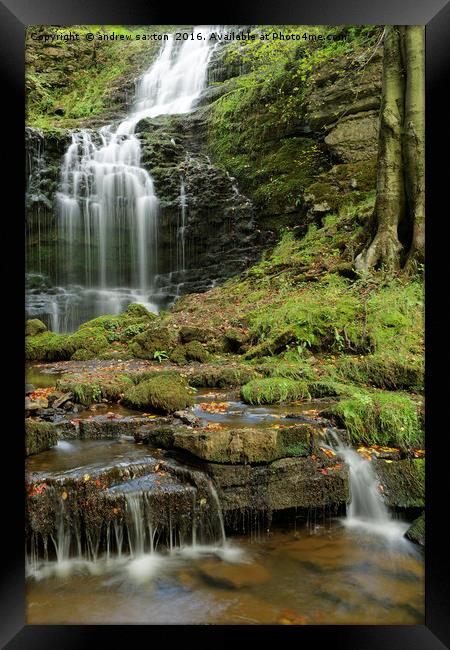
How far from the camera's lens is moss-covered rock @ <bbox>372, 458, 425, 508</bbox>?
10.6 ft

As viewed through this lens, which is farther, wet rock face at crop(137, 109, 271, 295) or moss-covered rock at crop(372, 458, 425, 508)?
wet rock face at crop(137, 109, 271, 295)

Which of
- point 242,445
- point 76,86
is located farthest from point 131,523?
point 76,86

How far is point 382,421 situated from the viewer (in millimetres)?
3611

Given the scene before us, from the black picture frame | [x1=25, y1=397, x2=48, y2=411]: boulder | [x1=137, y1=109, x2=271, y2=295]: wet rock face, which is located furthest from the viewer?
[x1=137, y1=109, x2=271, y2=295]: wet rock face

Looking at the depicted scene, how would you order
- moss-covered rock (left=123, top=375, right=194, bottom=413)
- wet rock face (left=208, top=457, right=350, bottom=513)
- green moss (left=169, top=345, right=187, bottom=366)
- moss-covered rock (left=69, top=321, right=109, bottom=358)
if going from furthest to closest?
moss-covered rock (left=69, top=321, right=109, bottom=358) < green moss (left=169, top=345, right=187, bottom=366) < moss-covered rock (left=123, top=375, right=194, bottom=413) < wet rock face (left=208, top=457, right=350, bottom=513)

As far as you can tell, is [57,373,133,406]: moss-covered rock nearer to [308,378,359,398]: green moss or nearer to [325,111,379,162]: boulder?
[308,378,359,398]: green moss

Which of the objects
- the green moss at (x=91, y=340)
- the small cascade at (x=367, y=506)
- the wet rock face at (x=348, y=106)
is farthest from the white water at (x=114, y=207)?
the small cascade at (x=367, y=506)

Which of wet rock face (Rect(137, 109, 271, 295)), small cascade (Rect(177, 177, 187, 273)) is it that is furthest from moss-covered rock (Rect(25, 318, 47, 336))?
small cascade (Rect(177, 177, 187, 273))

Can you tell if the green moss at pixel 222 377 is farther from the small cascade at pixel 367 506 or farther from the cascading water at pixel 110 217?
the cascading water at pixel 110 217

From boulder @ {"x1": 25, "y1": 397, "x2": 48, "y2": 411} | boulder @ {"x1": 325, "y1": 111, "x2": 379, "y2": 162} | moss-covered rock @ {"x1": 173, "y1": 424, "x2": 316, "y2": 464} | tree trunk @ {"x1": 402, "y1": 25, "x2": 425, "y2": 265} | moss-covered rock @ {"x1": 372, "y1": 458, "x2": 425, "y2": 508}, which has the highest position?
boulder @ {"x1": 325, "y1": 111, "x2": 379, "y2": 162}

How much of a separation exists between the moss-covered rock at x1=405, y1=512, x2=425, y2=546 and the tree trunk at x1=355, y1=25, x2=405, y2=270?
3657mm

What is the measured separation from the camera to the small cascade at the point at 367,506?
125 inches
